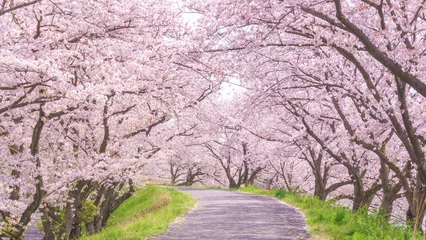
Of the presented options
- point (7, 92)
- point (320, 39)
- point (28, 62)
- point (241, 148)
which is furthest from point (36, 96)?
point (241, 148)

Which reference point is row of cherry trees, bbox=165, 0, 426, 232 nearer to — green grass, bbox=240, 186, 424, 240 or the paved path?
green grass, bbox=240, 186, 424, 240

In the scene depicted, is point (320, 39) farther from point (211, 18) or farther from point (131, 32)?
point (131, 32)

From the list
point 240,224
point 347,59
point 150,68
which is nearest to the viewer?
point 150,68

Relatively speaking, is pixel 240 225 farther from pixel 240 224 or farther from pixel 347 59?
pixel 347 59

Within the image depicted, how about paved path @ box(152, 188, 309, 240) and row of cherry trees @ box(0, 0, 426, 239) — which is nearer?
row of cherry trees @ box(0, 0, 426, 239)

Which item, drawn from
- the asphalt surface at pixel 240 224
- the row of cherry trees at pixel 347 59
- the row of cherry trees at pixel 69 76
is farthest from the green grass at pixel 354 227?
the row of cherry trees at pixel 69 76

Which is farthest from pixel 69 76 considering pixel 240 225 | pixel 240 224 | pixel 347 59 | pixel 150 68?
pixel 347 59

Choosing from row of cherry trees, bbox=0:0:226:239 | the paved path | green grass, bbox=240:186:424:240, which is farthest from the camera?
the paved path

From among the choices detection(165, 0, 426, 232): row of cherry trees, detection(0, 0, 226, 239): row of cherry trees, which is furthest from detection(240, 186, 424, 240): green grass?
detection(0, 0, 226, 239): row of cherry trees

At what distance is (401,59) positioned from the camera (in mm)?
9594

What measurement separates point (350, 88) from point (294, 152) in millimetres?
17051

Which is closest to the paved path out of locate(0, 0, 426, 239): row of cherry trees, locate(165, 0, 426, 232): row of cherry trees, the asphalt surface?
the asphalt surface

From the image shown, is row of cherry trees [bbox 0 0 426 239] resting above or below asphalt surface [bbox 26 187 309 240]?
above

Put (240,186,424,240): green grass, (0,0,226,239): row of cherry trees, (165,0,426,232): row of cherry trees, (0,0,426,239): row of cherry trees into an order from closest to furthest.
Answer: (165,0,426,232): row of cherry trees
(0,0,426,239): row of cherry trees
(0,0,226,239): row of cherry trees
(240,186,424,240): green grass
